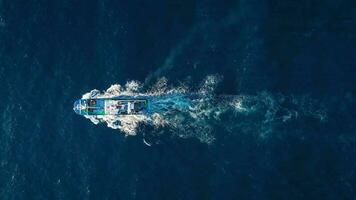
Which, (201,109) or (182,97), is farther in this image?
(182,97)

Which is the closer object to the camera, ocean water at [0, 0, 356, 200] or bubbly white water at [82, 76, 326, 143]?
ocean water at [0, 0, 356, 200]

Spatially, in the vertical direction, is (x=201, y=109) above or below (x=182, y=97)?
below

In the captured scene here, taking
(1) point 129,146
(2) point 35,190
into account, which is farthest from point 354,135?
(2) point 35,190

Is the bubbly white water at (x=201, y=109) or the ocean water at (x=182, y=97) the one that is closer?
the ocean water at (x=182, y=97)

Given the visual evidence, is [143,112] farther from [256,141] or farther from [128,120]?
[256,141]
